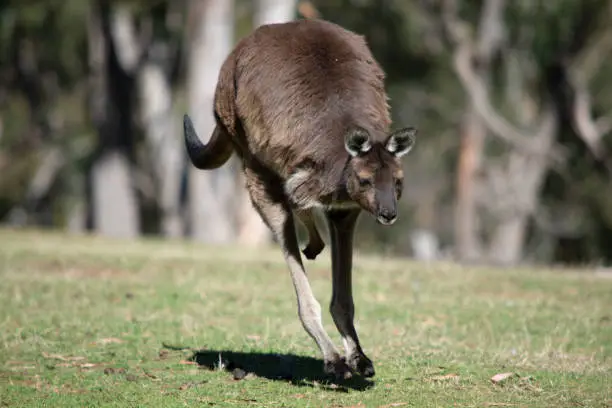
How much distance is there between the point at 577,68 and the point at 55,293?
21.2 m

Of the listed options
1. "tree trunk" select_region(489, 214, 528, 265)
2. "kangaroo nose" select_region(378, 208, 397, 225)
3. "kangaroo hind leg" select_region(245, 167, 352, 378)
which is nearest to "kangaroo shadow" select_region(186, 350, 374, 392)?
"kangaroo hind leg" select_region(245, 167, 352, 378)

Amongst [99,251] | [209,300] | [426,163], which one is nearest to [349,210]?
[209,300]

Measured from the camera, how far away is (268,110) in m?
7.74

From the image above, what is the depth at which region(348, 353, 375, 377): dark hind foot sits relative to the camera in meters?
7.42

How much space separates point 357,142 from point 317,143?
0.48m

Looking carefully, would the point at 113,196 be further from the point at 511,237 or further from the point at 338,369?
the point at 338,369

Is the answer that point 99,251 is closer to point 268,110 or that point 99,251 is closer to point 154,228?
point 268,110

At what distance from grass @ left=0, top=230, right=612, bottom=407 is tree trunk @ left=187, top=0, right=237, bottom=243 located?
33.4 feet

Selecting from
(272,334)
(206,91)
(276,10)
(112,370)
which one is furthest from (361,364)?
(206,91)

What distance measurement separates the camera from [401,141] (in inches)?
274

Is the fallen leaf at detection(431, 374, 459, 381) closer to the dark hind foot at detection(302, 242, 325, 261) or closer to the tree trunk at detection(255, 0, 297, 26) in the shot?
the dark hind foot at detection(302, 242, 325, 261)

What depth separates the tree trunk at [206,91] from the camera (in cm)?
2477

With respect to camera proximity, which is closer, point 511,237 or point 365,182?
point 365,182

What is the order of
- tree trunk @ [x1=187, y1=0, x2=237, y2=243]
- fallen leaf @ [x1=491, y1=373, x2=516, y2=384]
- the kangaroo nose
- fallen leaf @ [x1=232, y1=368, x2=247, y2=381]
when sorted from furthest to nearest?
tree trunk @ [x1=187, y1=0, x2=237, y2=243]
fallen leaf @ [x1=232, y1=368, x2=247, y2=381]
fallen leaf @ [x1=491, y1=373, x2=516, y2=384]
the kangaroo nose
